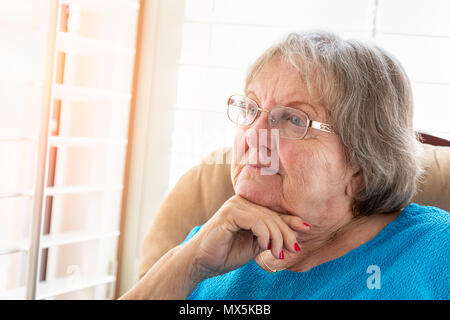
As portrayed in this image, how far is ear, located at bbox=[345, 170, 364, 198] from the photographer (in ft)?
3.25

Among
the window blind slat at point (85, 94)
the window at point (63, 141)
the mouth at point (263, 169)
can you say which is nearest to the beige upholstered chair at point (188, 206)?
the mouth at point (263, 169)

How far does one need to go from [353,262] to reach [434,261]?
147 millimetres

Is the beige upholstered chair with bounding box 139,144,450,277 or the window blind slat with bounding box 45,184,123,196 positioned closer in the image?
the beige upholstered chair with bounding box 139,144,450,277

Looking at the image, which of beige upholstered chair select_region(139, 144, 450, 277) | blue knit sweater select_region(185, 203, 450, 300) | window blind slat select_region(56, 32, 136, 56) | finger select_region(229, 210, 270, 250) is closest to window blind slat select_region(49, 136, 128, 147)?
window blind slat select_region(56, 32, 136, 56)

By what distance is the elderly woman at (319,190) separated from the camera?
892 mm

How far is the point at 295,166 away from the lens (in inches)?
36.4

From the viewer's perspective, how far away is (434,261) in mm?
836

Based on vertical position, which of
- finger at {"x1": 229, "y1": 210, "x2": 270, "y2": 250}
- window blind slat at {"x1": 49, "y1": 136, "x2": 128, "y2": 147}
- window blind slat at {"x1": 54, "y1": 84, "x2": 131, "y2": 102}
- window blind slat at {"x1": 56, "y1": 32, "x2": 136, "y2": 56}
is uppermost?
window blind slat at {"x1": 56, "y1": 32, "x2": 136, "y2": 56}

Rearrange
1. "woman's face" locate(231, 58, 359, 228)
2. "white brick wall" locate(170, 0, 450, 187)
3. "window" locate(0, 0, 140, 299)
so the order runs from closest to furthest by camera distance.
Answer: "woman's face" locate(231, 58, 359, 228) → "window" locate(0, 0, 140, 299) → "white brick wall" locate(170, 0, 450, 187)

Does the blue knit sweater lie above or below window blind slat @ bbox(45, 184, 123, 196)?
above

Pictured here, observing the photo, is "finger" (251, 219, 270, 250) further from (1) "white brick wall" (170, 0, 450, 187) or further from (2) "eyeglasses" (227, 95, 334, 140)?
(1) "white brick wall" (170, 0, 450, 187)

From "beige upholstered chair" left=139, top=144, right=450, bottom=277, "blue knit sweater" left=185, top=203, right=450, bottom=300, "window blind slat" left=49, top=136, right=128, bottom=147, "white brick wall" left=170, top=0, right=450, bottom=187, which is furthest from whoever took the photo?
"white brick wall" left=170, top=0, right=450, bottom=187

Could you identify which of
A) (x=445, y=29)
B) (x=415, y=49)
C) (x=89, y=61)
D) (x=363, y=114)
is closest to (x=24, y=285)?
(x=89, y=61)

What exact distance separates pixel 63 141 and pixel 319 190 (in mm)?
1267
